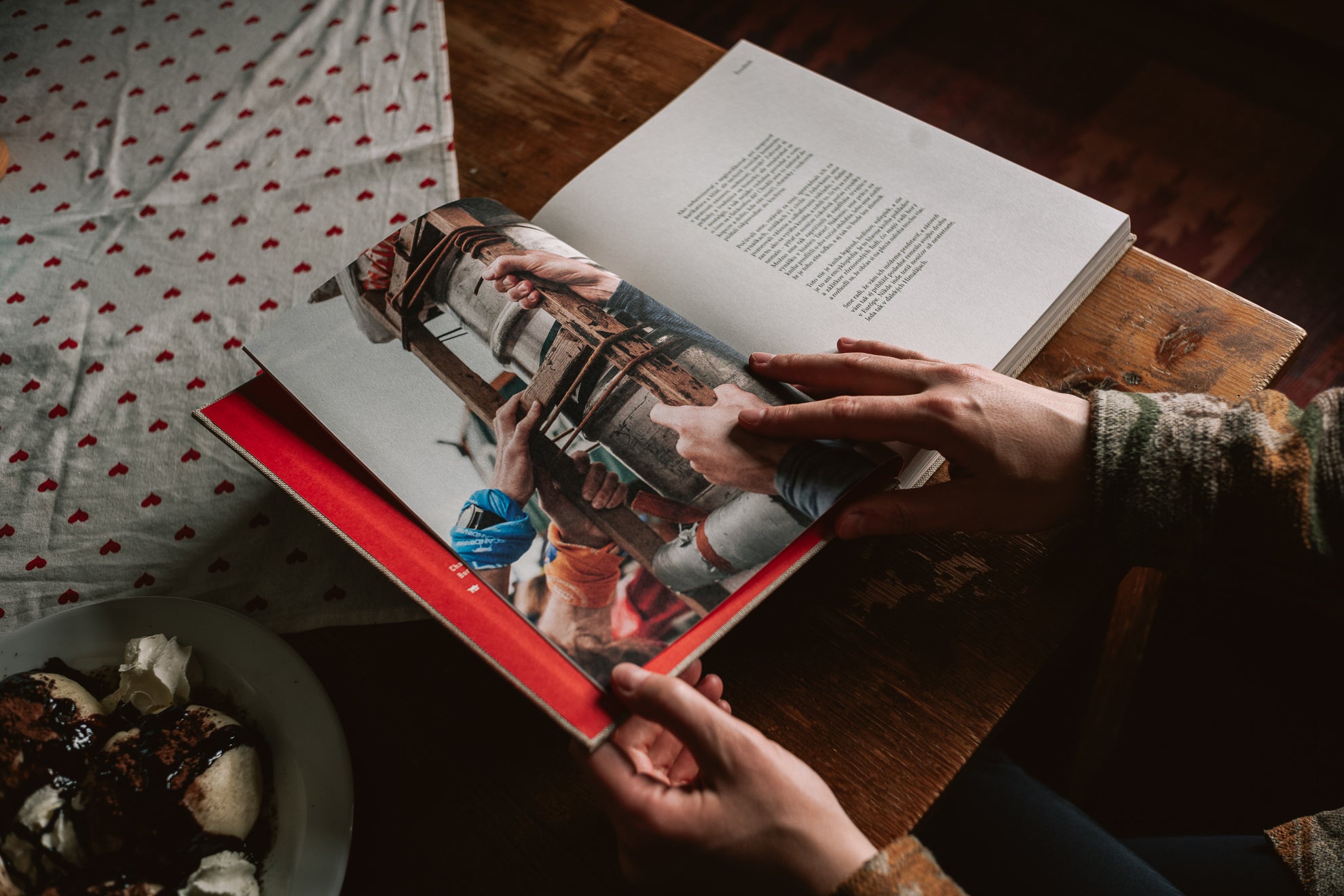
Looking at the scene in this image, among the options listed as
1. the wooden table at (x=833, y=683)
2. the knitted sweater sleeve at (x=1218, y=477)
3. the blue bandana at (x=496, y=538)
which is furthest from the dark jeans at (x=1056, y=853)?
the blue bandana at (x=496, y=538)

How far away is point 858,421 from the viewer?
492mm

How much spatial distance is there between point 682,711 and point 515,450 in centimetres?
19

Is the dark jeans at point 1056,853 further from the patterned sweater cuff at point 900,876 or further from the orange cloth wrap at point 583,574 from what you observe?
the orange cloth wrap at point 583,574

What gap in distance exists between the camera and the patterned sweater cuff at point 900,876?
1.37 feet

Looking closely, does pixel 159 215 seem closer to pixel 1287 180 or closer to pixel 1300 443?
pixel 1300 443

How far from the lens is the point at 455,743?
20.3 inches

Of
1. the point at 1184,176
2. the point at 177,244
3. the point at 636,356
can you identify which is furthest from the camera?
the point at 1184,176

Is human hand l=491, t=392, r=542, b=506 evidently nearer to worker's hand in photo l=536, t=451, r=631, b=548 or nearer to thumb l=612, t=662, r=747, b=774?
worker's hand in photo l=536, t=451, r=631, b=548

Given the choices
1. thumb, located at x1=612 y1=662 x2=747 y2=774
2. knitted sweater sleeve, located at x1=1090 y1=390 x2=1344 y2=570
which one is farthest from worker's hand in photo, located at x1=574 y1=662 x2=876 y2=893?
knitted sweater sleeve, located at x1=1090 y1=390 x2=1344 y2=570

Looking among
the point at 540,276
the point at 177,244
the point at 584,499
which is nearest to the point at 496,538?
the point at 584,499

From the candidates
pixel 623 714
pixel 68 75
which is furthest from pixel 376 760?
pixel 68 75

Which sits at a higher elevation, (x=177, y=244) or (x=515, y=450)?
(x=515, y=450)

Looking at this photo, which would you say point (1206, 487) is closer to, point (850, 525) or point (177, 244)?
point (850, 525)

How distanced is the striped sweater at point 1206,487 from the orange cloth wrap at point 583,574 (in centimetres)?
20
